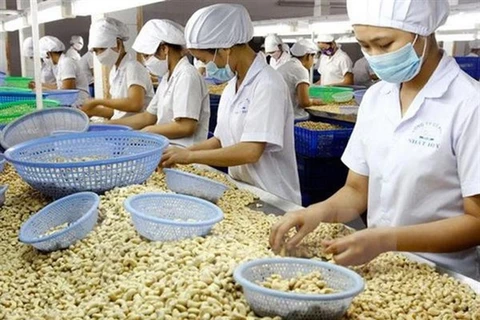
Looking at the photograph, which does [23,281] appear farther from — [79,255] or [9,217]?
[9,217]

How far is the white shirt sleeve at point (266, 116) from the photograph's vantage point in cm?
237

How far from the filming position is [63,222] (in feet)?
6.19

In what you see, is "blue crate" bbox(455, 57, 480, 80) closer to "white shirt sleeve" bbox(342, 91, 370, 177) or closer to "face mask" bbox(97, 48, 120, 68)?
"face mask" bbox(97, 48, 120, 68)

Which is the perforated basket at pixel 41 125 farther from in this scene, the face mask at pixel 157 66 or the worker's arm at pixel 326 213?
the worker's arm at pixel 326 213

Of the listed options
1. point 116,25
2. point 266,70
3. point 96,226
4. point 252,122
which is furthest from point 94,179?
point 116,25

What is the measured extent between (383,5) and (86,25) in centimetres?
1357

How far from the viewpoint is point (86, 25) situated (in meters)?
13.9

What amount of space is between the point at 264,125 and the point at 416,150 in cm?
88

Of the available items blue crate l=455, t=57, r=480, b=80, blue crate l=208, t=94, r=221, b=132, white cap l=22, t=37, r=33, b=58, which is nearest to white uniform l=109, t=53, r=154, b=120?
blue crate l=208, t=94, r=221, b=132

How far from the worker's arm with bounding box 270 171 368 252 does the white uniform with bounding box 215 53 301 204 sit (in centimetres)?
59

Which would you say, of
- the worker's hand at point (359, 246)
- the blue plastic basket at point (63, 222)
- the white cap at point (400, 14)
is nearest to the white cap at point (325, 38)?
the white cap at point (400, 14)

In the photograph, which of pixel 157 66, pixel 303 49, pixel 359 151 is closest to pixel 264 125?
pixel 359 151

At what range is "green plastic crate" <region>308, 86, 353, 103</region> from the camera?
6.03m

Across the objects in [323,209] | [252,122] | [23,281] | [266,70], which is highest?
[266,70]
